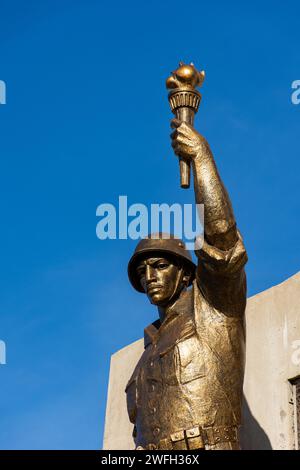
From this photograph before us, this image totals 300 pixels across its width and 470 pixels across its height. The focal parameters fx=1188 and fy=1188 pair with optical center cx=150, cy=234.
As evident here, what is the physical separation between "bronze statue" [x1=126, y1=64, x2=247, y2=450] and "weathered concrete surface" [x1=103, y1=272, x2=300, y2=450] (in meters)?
2.39

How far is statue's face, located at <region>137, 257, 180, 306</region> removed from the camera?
9.41 metres

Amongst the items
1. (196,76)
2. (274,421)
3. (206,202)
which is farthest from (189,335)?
(274,421)

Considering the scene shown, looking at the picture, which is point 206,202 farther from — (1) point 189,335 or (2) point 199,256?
(1) point 189,335

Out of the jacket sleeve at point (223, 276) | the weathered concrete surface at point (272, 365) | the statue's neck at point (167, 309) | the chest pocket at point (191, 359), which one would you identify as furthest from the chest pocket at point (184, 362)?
the weathered concrete surface at point (272, 365)

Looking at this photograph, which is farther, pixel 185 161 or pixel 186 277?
pixel 186 277

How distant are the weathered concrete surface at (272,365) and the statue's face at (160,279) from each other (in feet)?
7.81

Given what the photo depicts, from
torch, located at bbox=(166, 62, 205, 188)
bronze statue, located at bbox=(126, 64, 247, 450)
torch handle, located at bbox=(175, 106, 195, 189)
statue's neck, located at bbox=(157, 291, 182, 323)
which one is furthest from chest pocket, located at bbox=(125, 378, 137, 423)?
torch, located at bbox=(166, 62, 205, 188)

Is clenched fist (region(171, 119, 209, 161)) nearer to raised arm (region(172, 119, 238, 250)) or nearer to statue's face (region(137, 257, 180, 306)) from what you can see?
raised arm (region(172, 119, 238, 250))

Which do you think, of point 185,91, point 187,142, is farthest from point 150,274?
point 185,91

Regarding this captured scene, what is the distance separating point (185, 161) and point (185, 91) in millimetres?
548

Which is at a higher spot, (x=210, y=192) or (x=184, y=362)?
(x=210, y=192)

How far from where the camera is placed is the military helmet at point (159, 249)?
945 centimetres

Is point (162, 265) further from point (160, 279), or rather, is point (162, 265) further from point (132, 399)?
point (132, 399)

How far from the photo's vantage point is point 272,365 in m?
11.6
